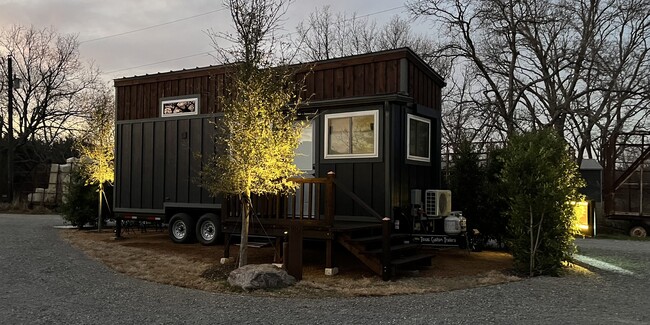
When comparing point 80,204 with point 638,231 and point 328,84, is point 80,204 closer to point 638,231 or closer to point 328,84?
point 328,84

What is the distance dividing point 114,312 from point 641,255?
10103mm

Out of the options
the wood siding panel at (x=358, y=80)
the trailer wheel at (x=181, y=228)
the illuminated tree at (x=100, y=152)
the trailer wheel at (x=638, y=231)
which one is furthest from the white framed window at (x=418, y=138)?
the trailer wheel at (x=638, y=231)

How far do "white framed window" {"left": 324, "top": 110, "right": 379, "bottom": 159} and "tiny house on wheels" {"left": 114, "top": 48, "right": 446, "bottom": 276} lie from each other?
2cm

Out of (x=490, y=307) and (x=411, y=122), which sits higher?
(x=411, y=122)

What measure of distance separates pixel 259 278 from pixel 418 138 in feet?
13.9

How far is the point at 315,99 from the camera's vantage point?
9.66 m

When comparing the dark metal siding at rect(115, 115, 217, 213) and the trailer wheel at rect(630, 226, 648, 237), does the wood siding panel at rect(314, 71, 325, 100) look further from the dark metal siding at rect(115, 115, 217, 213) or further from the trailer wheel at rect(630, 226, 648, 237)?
the trailer wheel at rect(630, 226, 648, 237)

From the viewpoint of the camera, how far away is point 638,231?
15.6m

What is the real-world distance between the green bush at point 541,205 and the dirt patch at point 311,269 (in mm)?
534

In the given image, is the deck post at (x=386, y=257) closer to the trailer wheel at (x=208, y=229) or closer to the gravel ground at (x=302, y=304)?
the gravel ground at (x=302, y=304)

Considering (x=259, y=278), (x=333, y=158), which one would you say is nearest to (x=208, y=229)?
(x=333, y=158)

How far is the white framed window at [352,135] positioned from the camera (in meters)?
8.86

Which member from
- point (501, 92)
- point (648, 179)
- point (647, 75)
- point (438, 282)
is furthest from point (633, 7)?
point (438, 282)

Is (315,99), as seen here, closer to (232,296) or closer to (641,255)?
(232,296)
